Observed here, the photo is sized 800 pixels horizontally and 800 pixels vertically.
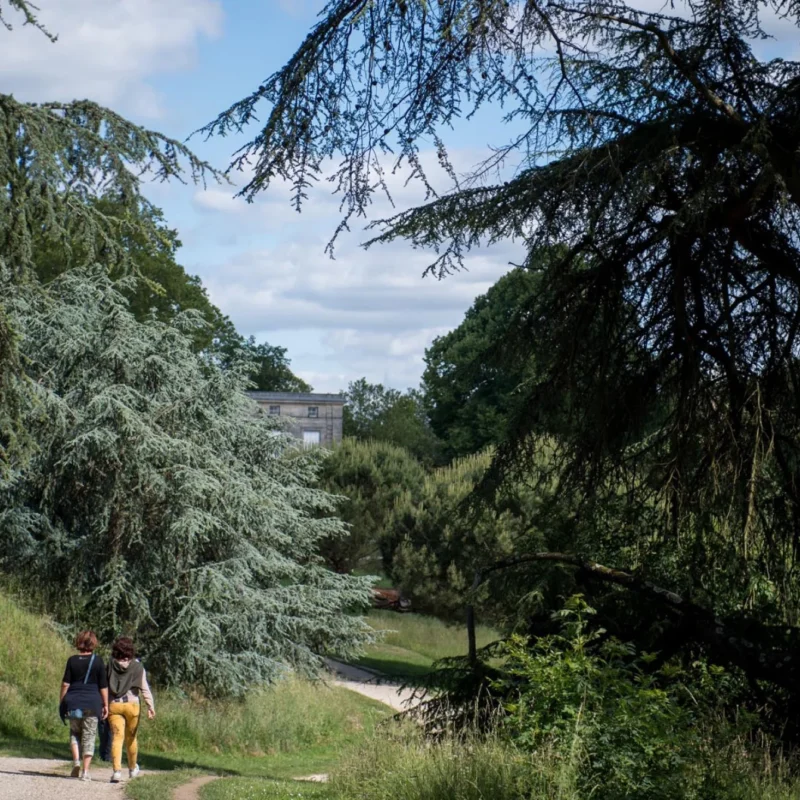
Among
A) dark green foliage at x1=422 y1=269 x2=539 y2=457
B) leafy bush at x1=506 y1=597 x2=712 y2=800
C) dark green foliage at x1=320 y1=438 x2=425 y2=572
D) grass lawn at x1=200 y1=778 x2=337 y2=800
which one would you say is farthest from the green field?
dark green foliage at x1=422 y1=269 x2=539 y2=457

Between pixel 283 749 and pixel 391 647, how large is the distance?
20.9m

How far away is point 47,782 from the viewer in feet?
35.5

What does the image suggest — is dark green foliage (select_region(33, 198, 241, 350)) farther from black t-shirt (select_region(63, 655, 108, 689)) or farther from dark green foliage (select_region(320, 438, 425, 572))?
black t-shirt (select_region(63, 655, 108, 689))

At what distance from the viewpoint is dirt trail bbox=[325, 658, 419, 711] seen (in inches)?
1137

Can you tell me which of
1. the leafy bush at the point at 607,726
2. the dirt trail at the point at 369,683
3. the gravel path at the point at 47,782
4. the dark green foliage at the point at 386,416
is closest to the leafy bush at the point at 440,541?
the dirt trail at the point at 369,683

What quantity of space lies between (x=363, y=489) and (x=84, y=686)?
29.1 metres

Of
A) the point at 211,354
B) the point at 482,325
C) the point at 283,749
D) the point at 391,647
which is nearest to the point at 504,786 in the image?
the point at 283,749

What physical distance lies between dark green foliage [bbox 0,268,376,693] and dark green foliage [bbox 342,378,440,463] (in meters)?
51.1

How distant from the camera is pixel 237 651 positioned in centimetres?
2177

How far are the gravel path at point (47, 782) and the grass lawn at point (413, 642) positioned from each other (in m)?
23.2

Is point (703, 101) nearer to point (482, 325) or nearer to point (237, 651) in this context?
point (237, 651)

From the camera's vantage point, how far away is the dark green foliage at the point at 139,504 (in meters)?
20.3

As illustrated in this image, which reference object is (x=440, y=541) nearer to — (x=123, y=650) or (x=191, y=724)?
(x=191, y=724)

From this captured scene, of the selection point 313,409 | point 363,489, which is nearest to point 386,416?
point 313,409
